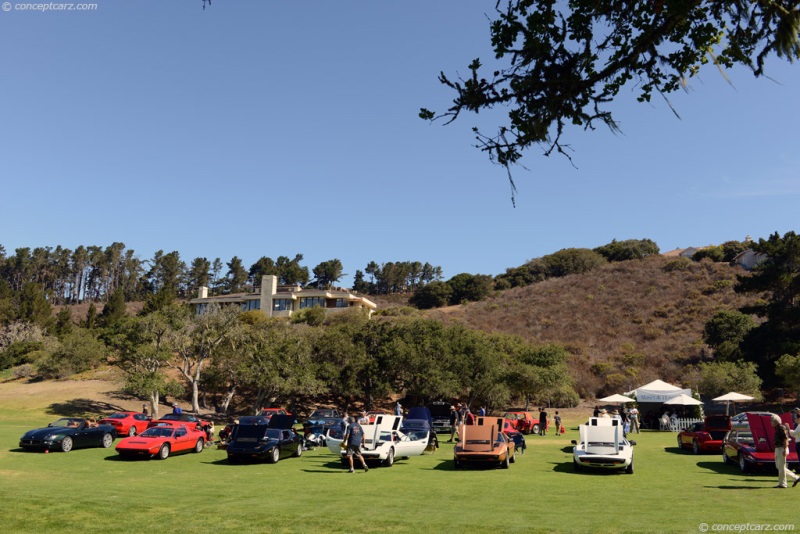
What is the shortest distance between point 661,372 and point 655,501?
52.0 m

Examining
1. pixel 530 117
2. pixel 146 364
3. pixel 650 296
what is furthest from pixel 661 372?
pixel 530 117

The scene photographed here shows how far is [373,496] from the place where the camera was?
12.8 m

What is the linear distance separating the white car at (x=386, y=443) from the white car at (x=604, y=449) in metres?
5.33

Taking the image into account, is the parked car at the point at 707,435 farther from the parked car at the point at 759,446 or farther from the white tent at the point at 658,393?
the white tent at the point at 658,393

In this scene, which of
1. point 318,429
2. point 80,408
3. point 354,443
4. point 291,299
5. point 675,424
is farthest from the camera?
point 291,299

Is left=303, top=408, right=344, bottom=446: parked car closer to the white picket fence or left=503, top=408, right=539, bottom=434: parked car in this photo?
left=503, top=408, right=539, bottom=434: parked car

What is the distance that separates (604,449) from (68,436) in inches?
690

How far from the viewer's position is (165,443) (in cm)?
2034

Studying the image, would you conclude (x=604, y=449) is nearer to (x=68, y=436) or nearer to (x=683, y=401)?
(x=68, y=436)

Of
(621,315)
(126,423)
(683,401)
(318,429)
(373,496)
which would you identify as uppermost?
(621,315)

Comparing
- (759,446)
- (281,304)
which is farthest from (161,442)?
(281,304)

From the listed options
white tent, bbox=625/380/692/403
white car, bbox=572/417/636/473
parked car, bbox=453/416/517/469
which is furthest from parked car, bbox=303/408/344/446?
white tent, bbox=625/380/692/403

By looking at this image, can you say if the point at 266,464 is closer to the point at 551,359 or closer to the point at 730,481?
the point at 730,481

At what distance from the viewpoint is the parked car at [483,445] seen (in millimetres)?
17672
